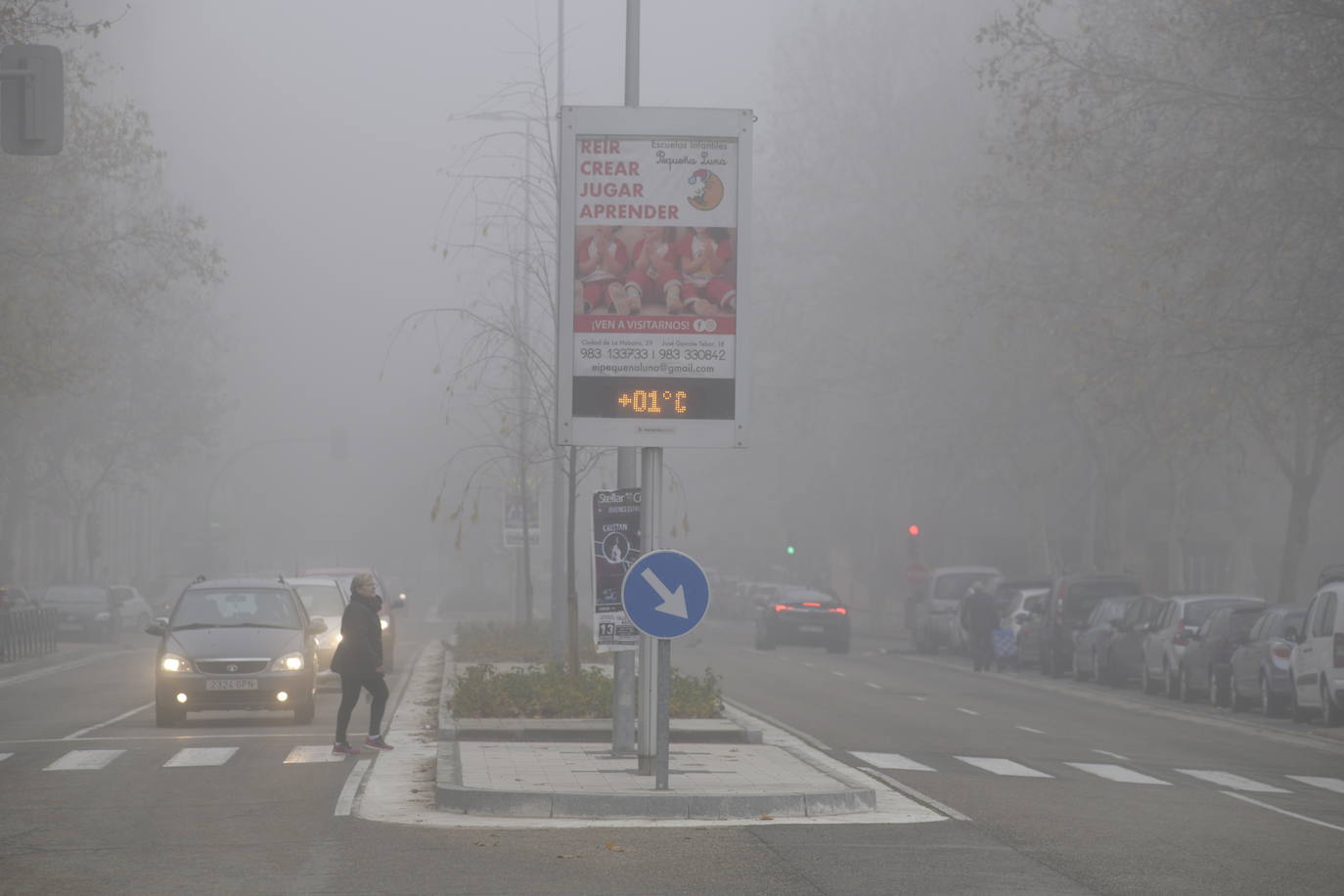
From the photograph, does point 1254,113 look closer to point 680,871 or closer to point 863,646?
point 680,871

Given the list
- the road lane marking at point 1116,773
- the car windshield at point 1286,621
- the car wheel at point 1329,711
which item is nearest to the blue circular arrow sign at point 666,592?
the road lane marking at point 1116,773

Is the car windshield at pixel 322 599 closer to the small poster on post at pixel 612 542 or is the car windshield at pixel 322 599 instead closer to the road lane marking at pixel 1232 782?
the small poster on post at pixel 612 542

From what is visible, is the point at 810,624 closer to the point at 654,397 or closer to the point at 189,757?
the point at 189,757

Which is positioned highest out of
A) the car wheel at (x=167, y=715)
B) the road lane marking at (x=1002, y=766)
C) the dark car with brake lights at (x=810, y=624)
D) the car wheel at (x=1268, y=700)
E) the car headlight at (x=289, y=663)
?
the car headlight at (x=289, y=663)

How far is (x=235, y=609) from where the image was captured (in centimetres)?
2162

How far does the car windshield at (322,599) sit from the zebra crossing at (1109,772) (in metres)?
11.8

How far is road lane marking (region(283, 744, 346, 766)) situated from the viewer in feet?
56.7

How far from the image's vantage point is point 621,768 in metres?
15.5

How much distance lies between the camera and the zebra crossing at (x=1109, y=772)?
56.7ft

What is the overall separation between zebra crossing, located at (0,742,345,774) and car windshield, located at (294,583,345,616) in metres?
10.3

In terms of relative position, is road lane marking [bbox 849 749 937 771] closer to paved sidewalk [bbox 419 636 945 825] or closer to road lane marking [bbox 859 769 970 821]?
paved sidewalk [bbox 419 636 945 825]

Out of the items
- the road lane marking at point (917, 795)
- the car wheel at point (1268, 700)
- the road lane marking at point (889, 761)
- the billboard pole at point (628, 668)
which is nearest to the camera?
the road lane marking at point (917, 795)

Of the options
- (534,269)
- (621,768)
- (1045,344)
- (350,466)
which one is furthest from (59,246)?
(350,466)

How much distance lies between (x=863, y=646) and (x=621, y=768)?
128 feet
